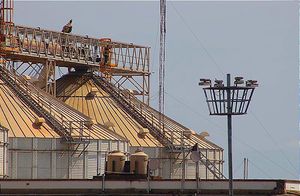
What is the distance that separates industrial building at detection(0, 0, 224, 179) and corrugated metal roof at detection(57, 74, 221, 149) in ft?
0.36

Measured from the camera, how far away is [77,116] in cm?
14675

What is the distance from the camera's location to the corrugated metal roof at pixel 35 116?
452ft

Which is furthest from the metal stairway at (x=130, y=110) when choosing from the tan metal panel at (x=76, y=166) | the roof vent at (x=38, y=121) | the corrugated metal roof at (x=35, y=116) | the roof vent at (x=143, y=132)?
the roof vent at (x=38, y=121)

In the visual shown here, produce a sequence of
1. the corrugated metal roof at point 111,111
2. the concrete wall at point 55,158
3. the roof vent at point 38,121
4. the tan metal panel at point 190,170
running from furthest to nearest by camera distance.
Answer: the corrugated metal roof at point 111,111 → the tan metal panel at point 190,170 → the roof vent at point 38,121 → the concrete wall at point 55,158

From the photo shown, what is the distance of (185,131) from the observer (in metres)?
166

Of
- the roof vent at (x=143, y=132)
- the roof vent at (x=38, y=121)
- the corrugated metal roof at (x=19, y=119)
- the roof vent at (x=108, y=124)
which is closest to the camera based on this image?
the corrugated metal roof at (x=19, y=119)

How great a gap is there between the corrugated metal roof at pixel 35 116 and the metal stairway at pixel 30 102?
46 cm

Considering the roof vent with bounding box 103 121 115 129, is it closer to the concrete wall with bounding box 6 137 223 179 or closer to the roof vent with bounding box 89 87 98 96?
the concrete wall with bounding box 6 137 223 179

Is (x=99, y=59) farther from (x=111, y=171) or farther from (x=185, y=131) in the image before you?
(x=111, y=171)

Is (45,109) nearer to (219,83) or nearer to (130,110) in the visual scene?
(130,110)

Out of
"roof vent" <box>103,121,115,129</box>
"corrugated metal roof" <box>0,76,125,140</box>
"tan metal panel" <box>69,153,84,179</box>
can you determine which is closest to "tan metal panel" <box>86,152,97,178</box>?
"tan metal panel" <box>69,153,84,179</box>

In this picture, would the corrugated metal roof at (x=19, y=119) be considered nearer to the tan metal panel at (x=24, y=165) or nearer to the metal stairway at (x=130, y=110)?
the tan metal panel at (x=24, y=165)

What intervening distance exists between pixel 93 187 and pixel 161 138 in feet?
175

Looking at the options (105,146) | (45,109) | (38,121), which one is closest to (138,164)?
(38,121)
